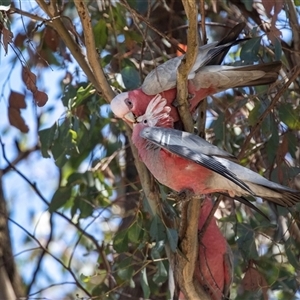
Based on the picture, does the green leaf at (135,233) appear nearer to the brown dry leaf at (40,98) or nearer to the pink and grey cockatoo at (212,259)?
the pink and grey cockatoo at (212,259)

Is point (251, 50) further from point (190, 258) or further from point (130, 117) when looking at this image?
point (190, 258)

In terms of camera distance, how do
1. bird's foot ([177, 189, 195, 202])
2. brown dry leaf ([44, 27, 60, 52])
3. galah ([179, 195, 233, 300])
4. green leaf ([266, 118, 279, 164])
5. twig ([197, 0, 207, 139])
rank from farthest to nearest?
brown dry leaf ([44, 27, 60, 52]) < green leaf ([266, 118, 279, 164]) < galah ([179, 195, 233, 300]) < twig ([197, 0, 207, 139]) < bird's foot ([177, 189, 195, 202])

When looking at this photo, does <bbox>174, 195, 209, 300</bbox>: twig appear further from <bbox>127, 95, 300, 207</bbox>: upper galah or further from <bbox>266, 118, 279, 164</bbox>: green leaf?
<bbox>266, 118, 279, 164</bbox>: green leaf

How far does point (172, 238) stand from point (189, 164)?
→ 225 mm

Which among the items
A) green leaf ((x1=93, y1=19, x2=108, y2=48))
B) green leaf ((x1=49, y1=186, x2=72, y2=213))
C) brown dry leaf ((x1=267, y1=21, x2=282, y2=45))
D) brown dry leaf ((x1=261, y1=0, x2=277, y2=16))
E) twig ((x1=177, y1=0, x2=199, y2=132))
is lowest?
twig ((x1=177, y1=0, x2=199, y2=132))

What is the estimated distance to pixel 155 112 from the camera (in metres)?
2.30

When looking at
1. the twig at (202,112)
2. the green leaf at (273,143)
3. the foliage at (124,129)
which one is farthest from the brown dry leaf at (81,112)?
the green leaf at (273,143)

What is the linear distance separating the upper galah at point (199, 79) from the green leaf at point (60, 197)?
0.72 m

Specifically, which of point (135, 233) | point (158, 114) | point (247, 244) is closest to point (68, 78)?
point (135, 233)

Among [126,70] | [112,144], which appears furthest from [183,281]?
[112,144]

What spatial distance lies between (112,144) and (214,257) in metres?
0.77

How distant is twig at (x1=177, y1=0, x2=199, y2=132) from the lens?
195cm

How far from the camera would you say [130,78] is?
106 inches

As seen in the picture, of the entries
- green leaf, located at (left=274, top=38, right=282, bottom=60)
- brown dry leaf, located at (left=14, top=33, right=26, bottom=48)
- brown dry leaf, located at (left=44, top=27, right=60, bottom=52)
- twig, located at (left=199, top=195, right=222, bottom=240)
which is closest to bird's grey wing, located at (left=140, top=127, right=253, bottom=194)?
twig, located at (left=199, top=195, right=222, bottom=240)
